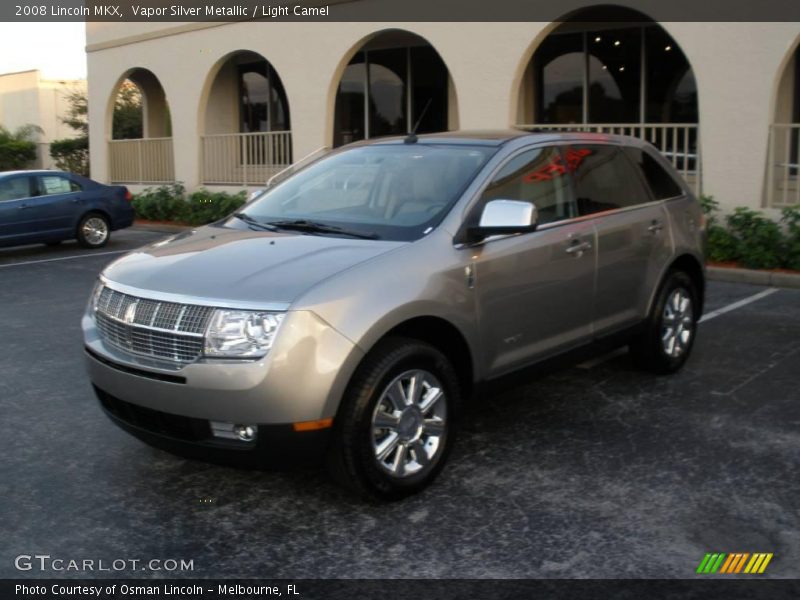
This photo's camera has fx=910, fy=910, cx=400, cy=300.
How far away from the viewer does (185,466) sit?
16.2 feet

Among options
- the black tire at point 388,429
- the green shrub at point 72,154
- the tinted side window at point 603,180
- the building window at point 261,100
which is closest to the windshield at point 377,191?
the black tire at point 388,429

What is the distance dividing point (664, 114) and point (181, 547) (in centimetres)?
1217

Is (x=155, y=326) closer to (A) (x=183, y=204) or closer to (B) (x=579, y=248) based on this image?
(B) (x=579, y=248)

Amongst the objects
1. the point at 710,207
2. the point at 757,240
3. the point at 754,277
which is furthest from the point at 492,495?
A: the point at 710,207

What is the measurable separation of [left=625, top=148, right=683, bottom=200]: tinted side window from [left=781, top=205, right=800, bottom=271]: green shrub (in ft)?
14.6

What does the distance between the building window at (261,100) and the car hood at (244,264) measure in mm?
15255

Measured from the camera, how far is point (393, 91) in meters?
17.8

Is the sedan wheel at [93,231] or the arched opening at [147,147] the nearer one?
the sedan wheel at [93,231]

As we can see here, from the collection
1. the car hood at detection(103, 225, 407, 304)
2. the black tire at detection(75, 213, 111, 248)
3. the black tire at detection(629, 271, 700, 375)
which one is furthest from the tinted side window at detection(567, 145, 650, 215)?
the black tire at detection(75, 213, 111, 248)

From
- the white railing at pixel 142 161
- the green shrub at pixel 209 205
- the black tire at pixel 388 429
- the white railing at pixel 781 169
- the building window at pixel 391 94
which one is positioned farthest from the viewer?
the white railing at pixel 142 161

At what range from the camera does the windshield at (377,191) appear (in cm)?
490

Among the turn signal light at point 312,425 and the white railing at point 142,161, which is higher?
the white railing at point 142,161

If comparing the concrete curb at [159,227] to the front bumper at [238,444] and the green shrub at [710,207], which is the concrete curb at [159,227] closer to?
the green shrub at [710,207]
